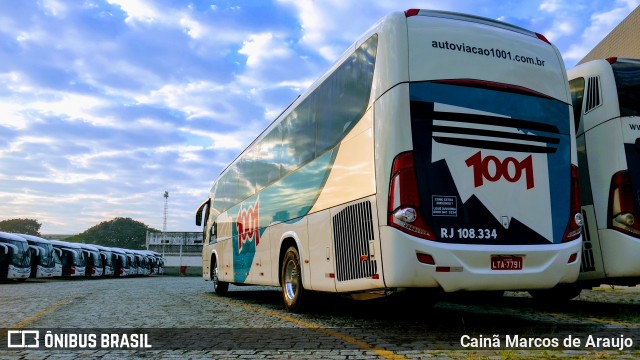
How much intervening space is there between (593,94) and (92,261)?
1720 inches

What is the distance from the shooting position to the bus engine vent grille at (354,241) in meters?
6.25

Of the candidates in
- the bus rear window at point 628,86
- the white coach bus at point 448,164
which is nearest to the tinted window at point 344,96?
the white coach bus at point 448,164

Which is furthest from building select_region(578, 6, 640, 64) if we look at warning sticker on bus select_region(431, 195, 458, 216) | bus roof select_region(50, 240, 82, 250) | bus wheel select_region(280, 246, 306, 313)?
bus roof select_region(50, 240, 82, 250)

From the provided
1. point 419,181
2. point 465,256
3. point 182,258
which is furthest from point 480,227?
point 182,258

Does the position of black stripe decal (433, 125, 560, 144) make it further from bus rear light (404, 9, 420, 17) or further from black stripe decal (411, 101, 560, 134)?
bus rear light (404, 9, 420, 17)

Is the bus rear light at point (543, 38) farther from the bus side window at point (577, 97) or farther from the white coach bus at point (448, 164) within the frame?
the bus side window at point (577, 97)

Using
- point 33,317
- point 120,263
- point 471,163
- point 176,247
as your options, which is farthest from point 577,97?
point 176,247

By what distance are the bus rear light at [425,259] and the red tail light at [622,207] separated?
344cm

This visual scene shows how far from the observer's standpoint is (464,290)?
19.1ft

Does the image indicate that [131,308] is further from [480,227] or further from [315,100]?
[480,227]

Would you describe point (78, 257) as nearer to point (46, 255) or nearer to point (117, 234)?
point (46, 255)

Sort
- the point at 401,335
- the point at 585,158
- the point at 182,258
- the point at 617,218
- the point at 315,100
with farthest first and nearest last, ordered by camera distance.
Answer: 1. the point at 182,258
2. the point at 315,100
3. the point at 585,158
4. the point at 617,218
5. the point at 401,335

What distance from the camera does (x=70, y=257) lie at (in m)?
39.9

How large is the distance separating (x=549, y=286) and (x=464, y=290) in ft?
3.70
